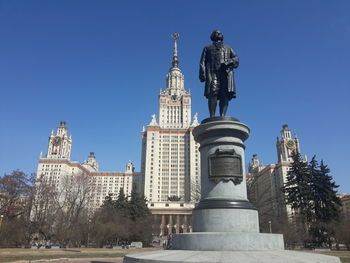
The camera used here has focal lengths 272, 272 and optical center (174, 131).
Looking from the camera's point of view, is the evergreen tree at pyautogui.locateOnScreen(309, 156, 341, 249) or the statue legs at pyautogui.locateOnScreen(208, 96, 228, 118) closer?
the statue legs at pyautogui.locateOnScreen(208, 96, 228, 118)

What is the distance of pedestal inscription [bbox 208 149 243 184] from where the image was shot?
371 inches

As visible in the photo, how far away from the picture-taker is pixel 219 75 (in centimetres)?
1130

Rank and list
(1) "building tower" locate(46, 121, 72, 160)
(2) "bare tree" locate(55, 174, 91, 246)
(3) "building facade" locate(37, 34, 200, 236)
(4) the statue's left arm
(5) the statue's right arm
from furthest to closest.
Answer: (1) "building tower" locate(46, 121, 72, 160) → (3) "building facade" locate(37, 34, 200, 236) → (2) "bare tree" locate(55, 174, 91, 246) → (5) the statue's right arm → (4) the statue's left arm

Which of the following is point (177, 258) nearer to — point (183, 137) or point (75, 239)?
point (75, 239)

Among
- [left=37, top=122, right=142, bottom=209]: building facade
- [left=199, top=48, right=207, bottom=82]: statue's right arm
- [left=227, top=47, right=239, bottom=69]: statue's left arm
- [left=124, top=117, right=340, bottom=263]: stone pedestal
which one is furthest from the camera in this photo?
[left=37, top=122, right=142, bottom=209]: building facade

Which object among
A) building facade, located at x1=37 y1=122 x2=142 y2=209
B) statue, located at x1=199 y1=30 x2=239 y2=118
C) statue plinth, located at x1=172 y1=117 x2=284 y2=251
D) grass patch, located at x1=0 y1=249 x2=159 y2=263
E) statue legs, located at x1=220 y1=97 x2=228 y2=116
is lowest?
grass patch, located at x1=0 y1=249 x2=159 y2=263

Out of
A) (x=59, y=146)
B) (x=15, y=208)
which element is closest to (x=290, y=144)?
(x=59, y=146)

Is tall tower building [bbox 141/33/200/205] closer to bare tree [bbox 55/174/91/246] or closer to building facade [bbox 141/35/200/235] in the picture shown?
building facade [bbox 141/35/200/235]

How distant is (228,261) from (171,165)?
12002 cm

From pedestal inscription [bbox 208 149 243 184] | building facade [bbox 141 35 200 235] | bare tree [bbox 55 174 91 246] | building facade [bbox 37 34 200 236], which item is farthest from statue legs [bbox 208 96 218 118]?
building facade [bbox 141 35 200 235]

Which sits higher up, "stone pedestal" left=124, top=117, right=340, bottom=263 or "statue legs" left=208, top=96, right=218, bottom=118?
"statue legs" left=208, top=96, right=218, bottom=118

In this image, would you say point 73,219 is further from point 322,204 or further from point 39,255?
point 322,204

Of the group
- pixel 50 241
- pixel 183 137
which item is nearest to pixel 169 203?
pixel 183 137

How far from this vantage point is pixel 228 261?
232 inches
